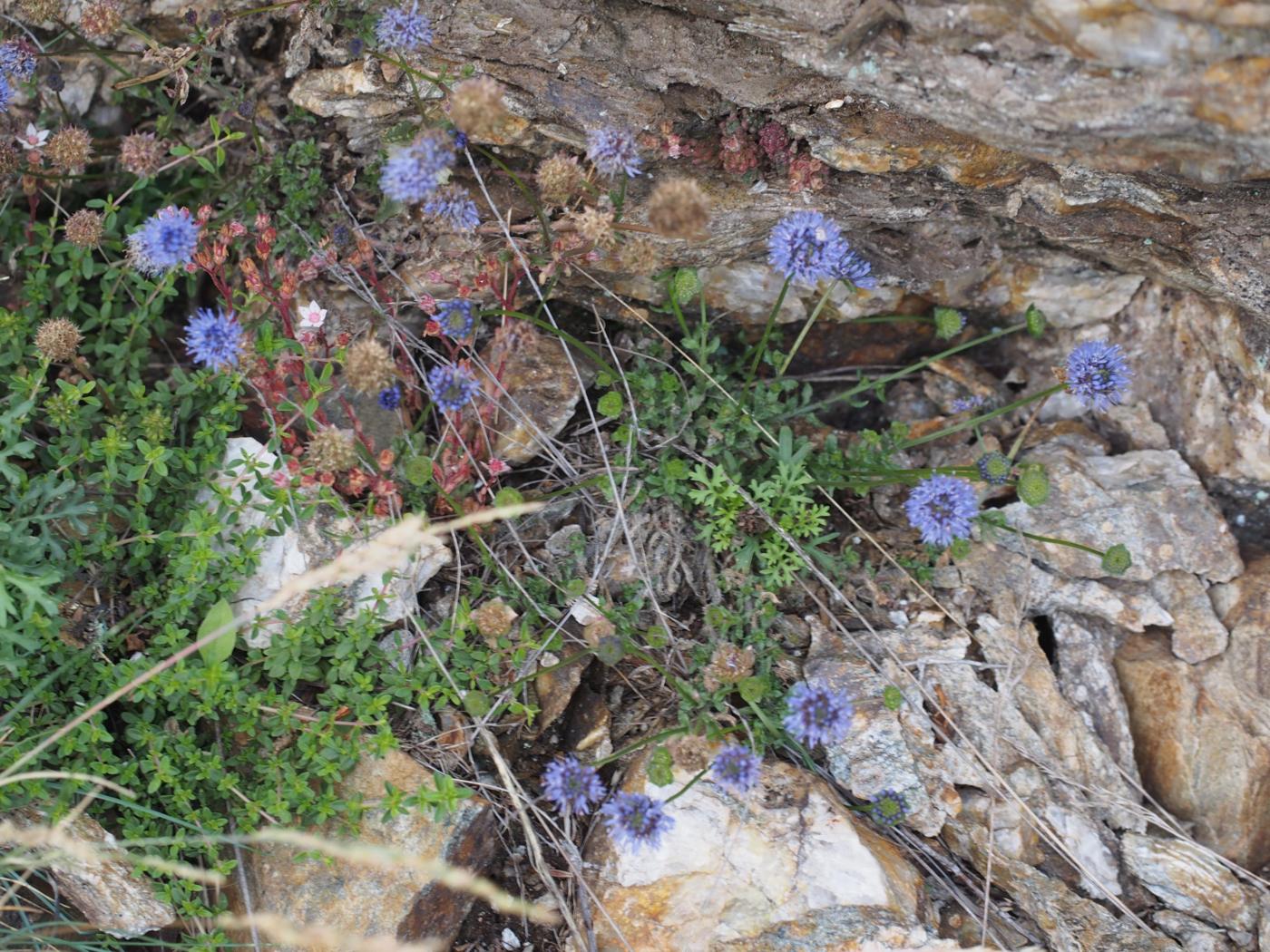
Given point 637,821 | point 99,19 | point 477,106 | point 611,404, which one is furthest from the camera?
point 611,404

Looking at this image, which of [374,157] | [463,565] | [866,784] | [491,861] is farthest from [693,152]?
[491,861]

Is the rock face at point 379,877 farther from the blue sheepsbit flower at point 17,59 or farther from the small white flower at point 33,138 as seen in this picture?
the blue sheepsbit flower at point 17,59

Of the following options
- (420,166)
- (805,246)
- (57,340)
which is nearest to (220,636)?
(57,340)

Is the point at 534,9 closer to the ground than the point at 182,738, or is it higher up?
higher up

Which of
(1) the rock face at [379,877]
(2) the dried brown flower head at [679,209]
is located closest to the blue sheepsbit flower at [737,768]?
(1) the rock face at [379,877]

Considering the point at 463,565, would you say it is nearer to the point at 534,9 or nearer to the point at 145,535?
the point at 145,535

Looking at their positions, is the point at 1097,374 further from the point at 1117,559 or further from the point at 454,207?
the point at 454,207
